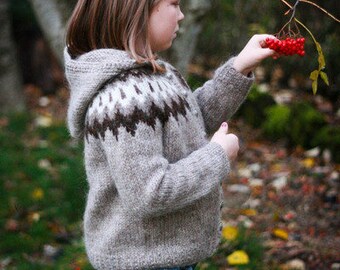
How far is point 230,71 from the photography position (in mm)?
2209

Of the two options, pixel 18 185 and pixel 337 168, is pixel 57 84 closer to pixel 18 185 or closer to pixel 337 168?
pixel 18 185

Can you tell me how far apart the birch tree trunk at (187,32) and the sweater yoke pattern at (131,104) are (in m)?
2.06

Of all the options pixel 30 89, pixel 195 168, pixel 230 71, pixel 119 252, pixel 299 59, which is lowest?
pixel 30 89

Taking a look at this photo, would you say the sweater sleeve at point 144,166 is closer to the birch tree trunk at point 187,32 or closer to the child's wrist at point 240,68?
the child's wrist at point 240,68

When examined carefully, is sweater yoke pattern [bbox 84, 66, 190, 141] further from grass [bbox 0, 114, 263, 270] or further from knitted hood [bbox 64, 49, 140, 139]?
grass [bbox 0, 114, 263, 270]

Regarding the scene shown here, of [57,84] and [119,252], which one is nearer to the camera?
[119,252]

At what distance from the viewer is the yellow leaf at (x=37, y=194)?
434 cm

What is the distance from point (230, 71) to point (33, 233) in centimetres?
219

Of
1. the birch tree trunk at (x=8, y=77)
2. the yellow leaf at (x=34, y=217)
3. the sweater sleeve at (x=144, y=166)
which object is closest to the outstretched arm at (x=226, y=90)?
the sweater sleeve at (x=144, y=166)

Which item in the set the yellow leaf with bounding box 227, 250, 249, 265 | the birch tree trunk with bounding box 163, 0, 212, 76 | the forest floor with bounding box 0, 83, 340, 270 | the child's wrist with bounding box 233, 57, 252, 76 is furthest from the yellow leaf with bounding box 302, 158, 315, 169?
the child's wrist with bounding box 233, 57, 252, 76

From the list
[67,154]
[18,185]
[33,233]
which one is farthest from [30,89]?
[33,233]

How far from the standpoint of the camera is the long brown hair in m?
1.90

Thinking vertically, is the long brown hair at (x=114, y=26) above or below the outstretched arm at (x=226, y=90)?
above

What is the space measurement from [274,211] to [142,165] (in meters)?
2.48
